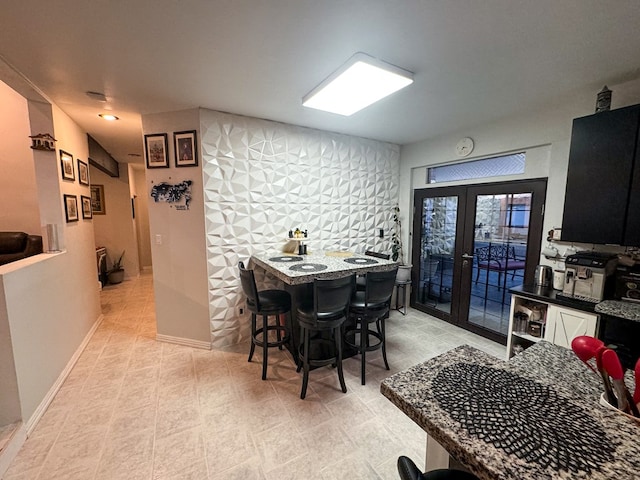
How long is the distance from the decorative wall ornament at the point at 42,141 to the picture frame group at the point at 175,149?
811 millimetres

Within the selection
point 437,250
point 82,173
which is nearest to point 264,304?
point 437,250

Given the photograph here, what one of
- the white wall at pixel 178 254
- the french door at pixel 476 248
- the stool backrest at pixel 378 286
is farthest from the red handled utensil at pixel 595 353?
the white wall at pixel 178 254

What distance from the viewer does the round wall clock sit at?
346cm

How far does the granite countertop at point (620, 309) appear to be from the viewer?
192 centimetres

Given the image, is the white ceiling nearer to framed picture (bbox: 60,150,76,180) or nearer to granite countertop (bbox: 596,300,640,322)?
framed picture (bbox: 60,150,76,180)

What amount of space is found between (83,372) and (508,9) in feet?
14.3

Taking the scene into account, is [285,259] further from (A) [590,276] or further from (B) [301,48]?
(A) [590,276]

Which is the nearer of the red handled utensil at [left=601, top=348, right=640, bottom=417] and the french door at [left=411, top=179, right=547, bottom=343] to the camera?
the red handled utensil at [left=601, top=348, right=640, bottom=417]

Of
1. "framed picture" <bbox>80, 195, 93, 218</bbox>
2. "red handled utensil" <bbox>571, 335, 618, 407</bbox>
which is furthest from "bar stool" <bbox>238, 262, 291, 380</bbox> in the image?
"framed picture" <bbox>80, 195, 93, 218</bbox>

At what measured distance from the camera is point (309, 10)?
1.48m

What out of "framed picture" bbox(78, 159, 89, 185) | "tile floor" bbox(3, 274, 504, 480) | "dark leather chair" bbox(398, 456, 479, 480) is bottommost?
"tile floor" bbox(3, 274, 504, 480)

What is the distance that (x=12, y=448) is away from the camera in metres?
1.75

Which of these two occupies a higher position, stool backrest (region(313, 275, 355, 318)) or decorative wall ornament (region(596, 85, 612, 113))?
decorative wall ornament (region(596, 85, 612, 113))

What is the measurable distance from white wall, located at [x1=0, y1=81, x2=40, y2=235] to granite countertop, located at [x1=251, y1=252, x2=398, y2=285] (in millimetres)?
2868
